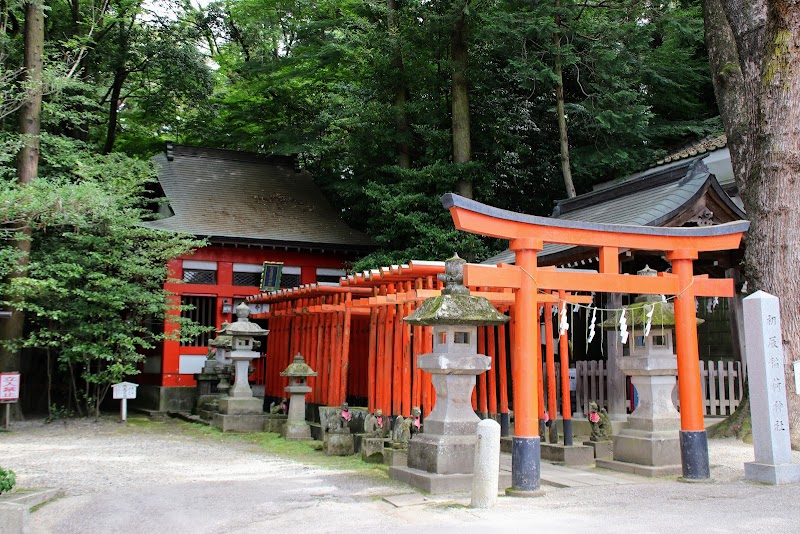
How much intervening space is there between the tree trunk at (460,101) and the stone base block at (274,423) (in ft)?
28.9

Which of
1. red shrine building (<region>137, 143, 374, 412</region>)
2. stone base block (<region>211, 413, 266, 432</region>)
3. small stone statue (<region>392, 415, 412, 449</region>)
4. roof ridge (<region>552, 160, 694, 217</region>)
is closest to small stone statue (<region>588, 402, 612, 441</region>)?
small stone statue (<region>392, 415, 412, 449</region>)

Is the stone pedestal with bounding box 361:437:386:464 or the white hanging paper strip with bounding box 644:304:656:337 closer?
the white hanging paper strip with bounding box 644:304:656:337

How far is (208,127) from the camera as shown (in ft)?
90.0

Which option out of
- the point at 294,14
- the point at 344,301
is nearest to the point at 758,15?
the point at 344,301

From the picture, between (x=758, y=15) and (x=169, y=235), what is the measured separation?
14.0 meters

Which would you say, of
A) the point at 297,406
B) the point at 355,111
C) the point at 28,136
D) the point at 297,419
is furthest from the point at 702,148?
the point at 28,136

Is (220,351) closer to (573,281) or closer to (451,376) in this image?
(451,376)

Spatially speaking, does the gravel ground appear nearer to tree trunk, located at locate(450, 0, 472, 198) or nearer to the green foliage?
the green foliage

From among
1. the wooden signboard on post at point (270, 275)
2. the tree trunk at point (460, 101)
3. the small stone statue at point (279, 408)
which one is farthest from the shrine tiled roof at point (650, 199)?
the wooden signboard on post at point (270, 275)

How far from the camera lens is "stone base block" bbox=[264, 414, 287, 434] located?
47.2 ft

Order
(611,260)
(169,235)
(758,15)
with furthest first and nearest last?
(169,235) → (758,15) → (611,260)

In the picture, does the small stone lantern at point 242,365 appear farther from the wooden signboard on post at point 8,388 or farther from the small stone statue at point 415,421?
the small stone statue at point 415,421

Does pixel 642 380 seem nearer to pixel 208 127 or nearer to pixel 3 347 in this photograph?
pixel 3 347

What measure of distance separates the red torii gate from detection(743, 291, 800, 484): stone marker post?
61 cm
